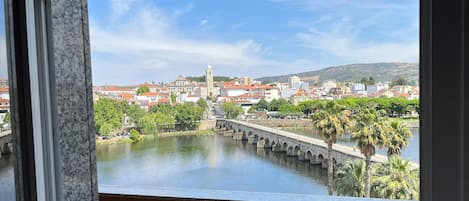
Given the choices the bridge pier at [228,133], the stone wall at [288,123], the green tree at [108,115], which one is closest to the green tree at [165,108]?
→ the green tree at [108,115]

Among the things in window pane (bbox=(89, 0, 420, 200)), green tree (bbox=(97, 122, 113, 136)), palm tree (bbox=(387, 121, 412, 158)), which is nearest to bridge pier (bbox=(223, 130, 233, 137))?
window pane (bbox=(89, 0, 420, 200))

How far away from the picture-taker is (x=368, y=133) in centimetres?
162

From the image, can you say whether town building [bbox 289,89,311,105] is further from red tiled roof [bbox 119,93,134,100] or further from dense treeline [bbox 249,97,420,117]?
red tiled roof [bbox 119,93,134,100]

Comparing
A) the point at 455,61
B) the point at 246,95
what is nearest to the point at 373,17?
the point at 246,95

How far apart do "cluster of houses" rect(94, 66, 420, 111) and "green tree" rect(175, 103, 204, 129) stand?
4 cm

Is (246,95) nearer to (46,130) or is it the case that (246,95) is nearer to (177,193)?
(177,193)

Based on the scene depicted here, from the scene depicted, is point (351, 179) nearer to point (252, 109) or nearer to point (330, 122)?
point (330, 122)

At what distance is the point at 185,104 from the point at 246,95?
363 mm

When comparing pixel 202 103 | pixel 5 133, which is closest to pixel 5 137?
pixel 5 133

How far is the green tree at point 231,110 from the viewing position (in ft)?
5.93

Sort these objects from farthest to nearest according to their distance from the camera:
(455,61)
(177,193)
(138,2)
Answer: (138,2), (177,193), (455,61)

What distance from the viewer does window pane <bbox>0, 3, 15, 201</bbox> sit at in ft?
3.83

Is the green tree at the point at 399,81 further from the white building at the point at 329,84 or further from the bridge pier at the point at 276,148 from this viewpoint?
the bridge pier at the point at 276,148

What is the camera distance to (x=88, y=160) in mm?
1399
